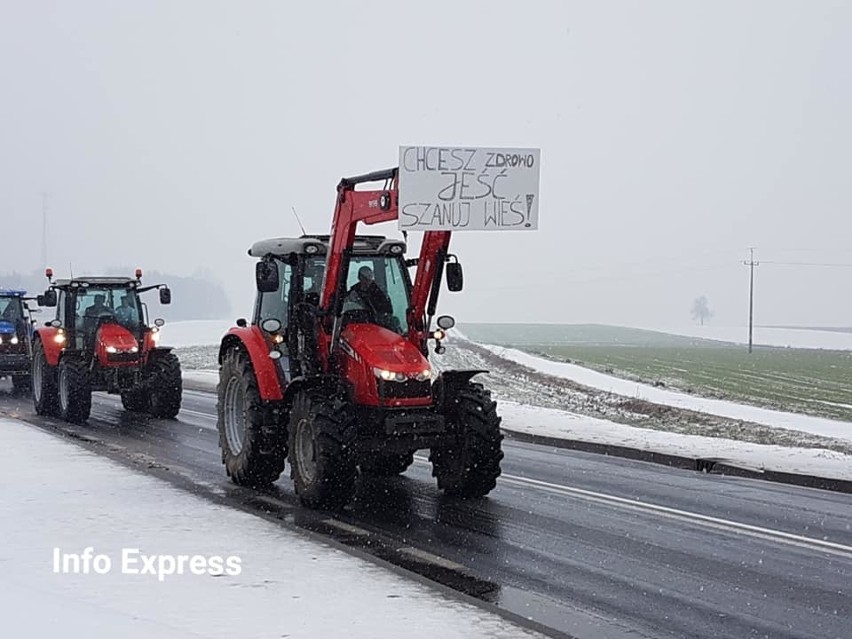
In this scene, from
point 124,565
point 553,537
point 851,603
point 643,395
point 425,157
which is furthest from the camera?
point 643,395

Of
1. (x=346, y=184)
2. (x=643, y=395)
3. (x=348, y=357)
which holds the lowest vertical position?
(x=643, y=395)

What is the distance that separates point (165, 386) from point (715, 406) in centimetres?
1561

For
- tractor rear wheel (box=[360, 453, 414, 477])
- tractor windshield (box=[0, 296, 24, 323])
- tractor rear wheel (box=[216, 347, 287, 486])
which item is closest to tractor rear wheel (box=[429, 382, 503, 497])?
tractor rear wheel (box=[360, 453, 414, 477])

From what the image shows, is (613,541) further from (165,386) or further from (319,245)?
(165,386)

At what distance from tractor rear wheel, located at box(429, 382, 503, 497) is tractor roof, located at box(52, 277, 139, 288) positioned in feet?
32.2

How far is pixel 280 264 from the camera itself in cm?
1107

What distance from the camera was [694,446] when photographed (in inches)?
552

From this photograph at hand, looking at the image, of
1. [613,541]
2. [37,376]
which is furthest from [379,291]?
[37,376]

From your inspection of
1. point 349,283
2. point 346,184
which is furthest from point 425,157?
point 349,283

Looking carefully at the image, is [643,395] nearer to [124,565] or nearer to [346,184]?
[346,184]

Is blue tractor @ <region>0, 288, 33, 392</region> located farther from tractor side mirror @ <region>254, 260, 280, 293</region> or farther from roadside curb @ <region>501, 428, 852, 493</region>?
tractor side mirror @ <region>254, 260, 280, 293</region>

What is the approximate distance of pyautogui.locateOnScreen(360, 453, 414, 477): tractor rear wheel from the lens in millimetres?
11422

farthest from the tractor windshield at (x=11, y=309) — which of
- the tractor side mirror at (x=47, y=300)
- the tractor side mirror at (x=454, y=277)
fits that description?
the tractor side mirror at (x=454, y=277)

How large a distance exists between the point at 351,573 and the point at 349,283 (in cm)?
426
